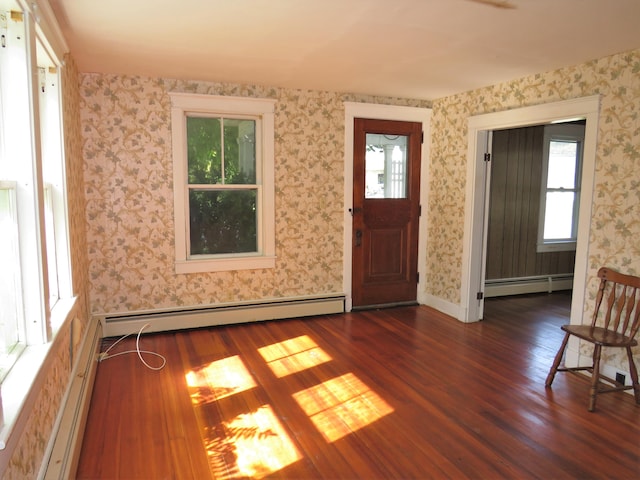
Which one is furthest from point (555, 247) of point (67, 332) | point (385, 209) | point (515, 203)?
point (67, 332)

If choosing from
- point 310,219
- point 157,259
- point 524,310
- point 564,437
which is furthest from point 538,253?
point 157,259

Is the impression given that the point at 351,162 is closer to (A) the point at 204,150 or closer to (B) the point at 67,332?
(A) the point at 204,150

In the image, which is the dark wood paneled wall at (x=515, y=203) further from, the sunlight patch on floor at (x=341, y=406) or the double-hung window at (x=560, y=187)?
the sunlight patch on floor at (x=341, y=406)

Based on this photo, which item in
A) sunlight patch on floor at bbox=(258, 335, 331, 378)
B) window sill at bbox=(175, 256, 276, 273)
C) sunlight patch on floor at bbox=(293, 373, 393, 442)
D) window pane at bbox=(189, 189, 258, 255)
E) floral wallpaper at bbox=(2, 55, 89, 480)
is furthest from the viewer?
window pane at bbox=(189, 189, 258, 255)

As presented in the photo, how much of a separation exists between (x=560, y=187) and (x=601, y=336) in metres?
3.72

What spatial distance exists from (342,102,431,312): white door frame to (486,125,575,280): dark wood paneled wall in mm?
1020

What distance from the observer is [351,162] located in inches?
196

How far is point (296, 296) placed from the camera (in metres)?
4.90

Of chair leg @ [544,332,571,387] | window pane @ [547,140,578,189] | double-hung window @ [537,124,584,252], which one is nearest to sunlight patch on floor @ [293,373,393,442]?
chair leg @ [544,332,571,387]

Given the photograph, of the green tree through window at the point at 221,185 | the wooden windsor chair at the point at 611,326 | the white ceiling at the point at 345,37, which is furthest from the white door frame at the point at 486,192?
the green tree through window at the point at 221,185

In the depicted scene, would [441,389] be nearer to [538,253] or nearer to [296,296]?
[296,296]

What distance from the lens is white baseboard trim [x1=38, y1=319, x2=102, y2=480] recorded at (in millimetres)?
1942

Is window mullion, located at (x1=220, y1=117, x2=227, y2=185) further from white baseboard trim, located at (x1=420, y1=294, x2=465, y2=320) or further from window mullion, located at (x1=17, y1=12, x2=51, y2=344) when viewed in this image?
white baseboard trim, located at (x1=420, y1=294, x2=465, y2=320)

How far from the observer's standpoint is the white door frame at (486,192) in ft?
11.3
